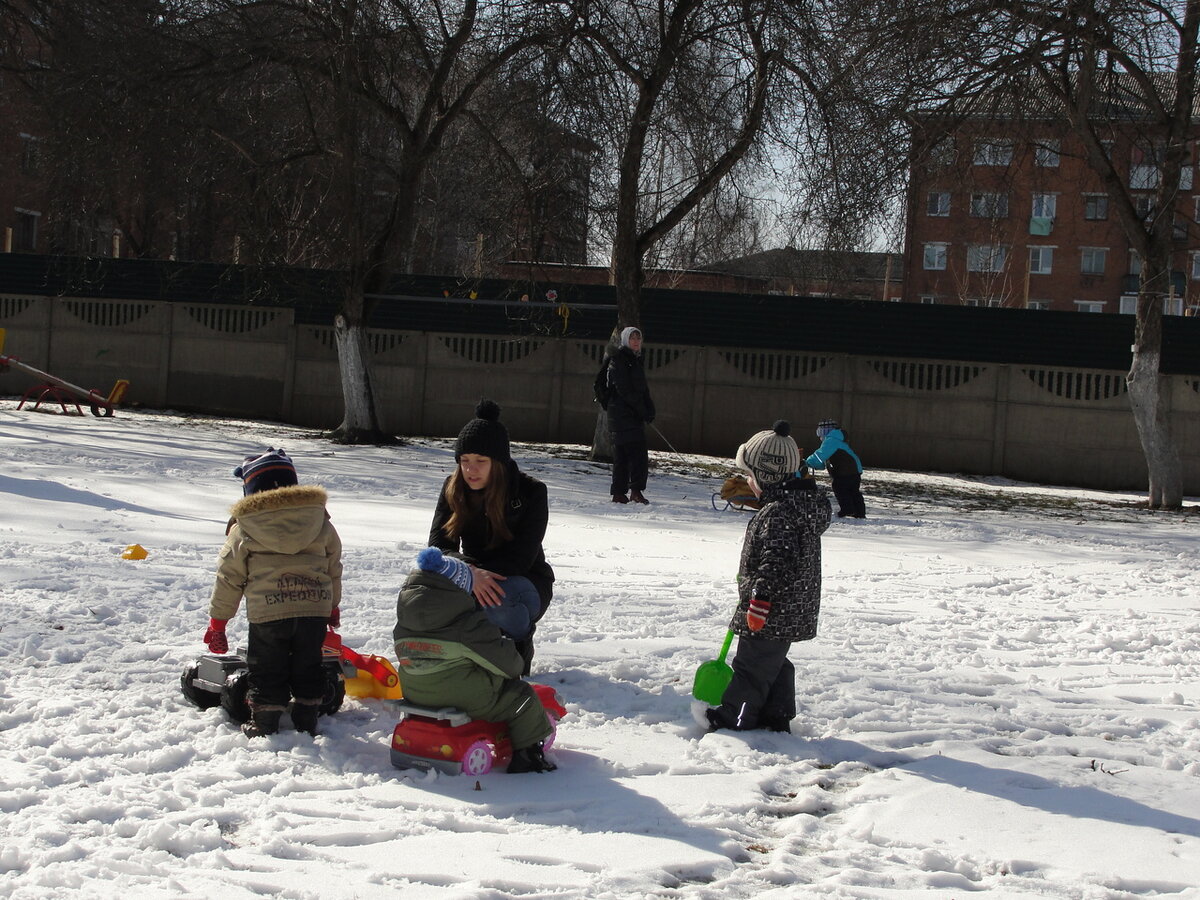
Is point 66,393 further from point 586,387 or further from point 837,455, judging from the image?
point 837,455

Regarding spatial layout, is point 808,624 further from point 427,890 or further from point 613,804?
point 427,890

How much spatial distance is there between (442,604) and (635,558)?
5015 mm

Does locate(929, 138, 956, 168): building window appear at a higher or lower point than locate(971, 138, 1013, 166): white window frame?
lower

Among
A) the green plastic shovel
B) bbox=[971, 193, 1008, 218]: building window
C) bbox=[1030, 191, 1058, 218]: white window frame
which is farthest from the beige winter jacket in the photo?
bbox=[1030, 191, 1058, 218]: white window frame

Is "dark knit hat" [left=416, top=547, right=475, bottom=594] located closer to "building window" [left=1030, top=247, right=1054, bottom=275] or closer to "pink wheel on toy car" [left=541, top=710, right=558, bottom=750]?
"pink wheel on toy car" [left=541, top=710, right=558, bottom=750]

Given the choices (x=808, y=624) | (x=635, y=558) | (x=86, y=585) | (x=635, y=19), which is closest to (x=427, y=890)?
(x=808, y=624)

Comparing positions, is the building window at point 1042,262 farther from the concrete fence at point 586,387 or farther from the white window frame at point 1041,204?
the concrete fence at point 586,387

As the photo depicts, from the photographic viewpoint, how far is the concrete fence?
18656 millimetres

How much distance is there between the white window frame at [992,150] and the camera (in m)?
15.1

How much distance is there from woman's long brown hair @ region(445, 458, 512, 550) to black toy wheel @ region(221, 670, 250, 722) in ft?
3.33

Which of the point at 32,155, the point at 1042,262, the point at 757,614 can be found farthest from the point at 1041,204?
the point at 1042,262

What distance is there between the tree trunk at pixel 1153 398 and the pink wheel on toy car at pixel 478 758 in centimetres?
1253

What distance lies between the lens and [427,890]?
3.53m

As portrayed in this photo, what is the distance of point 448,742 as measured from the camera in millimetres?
4520
